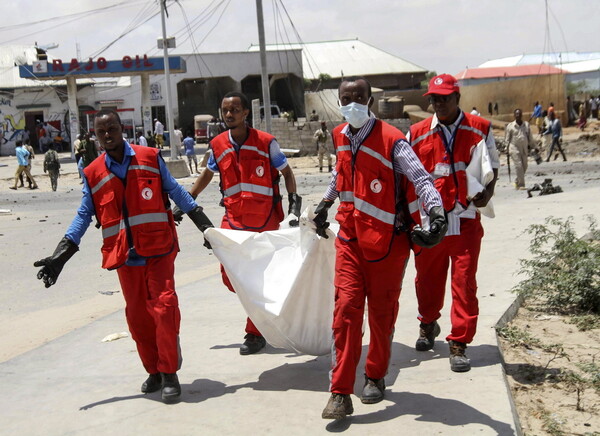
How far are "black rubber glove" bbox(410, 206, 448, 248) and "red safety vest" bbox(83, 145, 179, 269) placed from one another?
1.62 metres

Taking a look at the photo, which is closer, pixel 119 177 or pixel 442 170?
pixel 119 177

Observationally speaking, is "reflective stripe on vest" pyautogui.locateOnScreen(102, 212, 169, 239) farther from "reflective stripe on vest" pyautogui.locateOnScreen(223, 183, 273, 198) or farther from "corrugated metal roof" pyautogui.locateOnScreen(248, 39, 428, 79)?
"corrugated metal roof" pyautogui.locateOnScreen(248, 39, 428, 79)

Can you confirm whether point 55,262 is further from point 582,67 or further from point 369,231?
point 582,67

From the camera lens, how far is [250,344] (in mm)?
5961

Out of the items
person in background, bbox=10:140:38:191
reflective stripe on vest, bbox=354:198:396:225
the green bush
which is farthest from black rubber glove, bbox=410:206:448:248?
person in background, bbox=10:140:38:191

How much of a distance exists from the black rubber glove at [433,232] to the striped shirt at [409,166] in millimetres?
55

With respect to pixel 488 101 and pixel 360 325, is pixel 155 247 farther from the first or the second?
pixel 488 101

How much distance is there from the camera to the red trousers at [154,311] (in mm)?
5016

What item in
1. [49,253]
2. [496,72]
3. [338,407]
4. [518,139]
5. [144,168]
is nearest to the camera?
[338,407]

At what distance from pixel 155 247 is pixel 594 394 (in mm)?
2842

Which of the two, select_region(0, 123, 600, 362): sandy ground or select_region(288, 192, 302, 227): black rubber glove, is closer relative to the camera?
select_region(288, 192, 302, 227): black rubber glove

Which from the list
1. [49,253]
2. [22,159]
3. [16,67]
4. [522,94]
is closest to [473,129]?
[49,253]

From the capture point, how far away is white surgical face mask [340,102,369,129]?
15.2 ft

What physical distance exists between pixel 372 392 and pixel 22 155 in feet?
75.4
